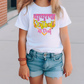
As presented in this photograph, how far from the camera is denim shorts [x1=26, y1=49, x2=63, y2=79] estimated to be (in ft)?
5.96

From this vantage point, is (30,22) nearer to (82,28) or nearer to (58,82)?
(58,82)

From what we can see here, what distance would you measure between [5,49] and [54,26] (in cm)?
295

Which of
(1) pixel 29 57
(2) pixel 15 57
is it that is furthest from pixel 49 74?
(2) pixel 15 57

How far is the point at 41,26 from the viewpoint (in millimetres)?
1834

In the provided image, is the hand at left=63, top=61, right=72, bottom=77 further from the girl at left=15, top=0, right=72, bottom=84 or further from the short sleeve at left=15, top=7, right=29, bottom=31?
the short sleeve at left=15, top=7, right=29, bottom=31

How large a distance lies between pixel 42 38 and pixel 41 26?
0.11 metres

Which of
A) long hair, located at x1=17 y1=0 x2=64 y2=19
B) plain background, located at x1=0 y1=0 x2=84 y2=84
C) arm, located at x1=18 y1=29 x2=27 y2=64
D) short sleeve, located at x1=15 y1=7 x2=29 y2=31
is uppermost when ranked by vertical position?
long hair, located at x1=17 y1=0 x2=64 y2=19

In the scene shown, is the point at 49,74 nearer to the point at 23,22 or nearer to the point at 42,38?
the point at 42,38

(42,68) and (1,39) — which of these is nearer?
(42,68)

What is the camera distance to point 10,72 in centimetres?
349

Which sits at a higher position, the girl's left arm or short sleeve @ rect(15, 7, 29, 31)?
short sleeve @ rect(15, 7, 29, 31)

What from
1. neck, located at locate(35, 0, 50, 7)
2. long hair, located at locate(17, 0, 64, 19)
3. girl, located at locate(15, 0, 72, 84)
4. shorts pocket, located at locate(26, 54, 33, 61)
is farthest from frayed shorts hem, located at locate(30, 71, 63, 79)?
neck, located at locate(35, 0, 50, 7)

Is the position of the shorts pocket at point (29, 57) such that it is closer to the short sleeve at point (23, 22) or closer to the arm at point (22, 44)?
the arm at point (22, 44)

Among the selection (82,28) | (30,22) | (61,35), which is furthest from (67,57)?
Result: (82,28)
